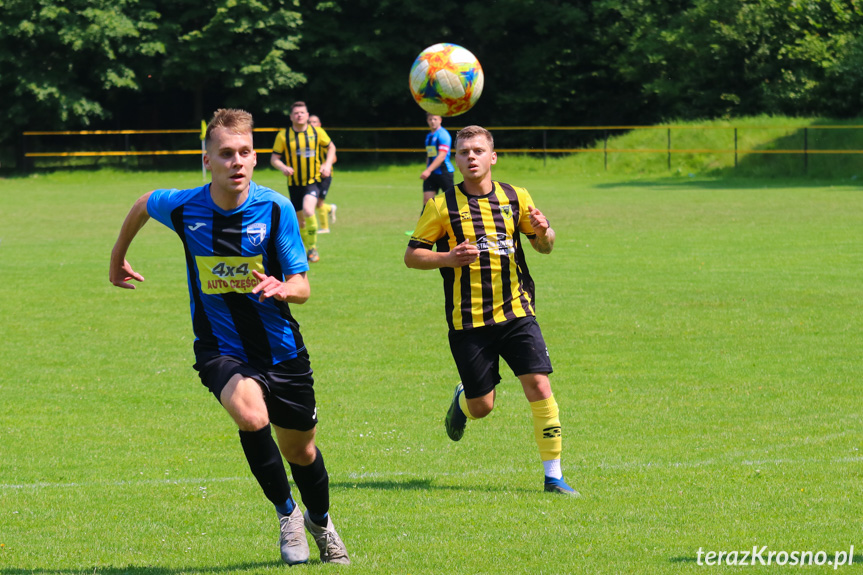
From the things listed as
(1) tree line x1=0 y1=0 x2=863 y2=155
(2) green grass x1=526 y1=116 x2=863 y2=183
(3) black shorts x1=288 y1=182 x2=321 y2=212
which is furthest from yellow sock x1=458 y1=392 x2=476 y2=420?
(1) tree line x1=0 y1=0 x2=863 y2=155

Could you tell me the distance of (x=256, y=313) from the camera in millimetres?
4816

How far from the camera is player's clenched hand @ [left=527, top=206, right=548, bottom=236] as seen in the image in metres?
6.20

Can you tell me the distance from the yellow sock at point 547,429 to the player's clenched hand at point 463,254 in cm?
96

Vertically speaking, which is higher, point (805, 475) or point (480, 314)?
point (480, 314)

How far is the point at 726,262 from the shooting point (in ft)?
52.6

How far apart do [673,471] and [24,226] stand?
19.8m

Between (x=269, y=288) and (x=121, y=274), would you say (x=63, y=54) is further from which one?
(x=269, y=288)

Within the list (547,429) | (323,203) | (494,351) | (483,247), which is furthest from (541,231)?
(323,203)

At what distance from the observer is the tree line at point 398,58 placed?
142ft

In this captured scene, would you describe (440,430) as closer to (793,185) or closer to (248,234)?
(248,234)

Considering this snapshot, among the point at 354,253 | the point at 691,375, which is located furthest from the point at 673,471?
the point at 354,253

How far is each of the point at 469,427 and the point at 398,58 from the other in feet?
145

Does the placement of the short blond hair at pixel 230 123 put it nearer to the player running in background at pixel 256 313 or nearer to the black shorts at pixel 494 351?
the player running in background at pixel 256 313

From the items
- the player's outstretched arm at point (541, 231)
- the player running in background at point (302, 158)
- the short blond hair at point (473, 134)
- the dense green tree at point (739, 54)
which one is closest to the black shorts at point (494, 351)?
the player's outstretched arm at point (541, 231)
